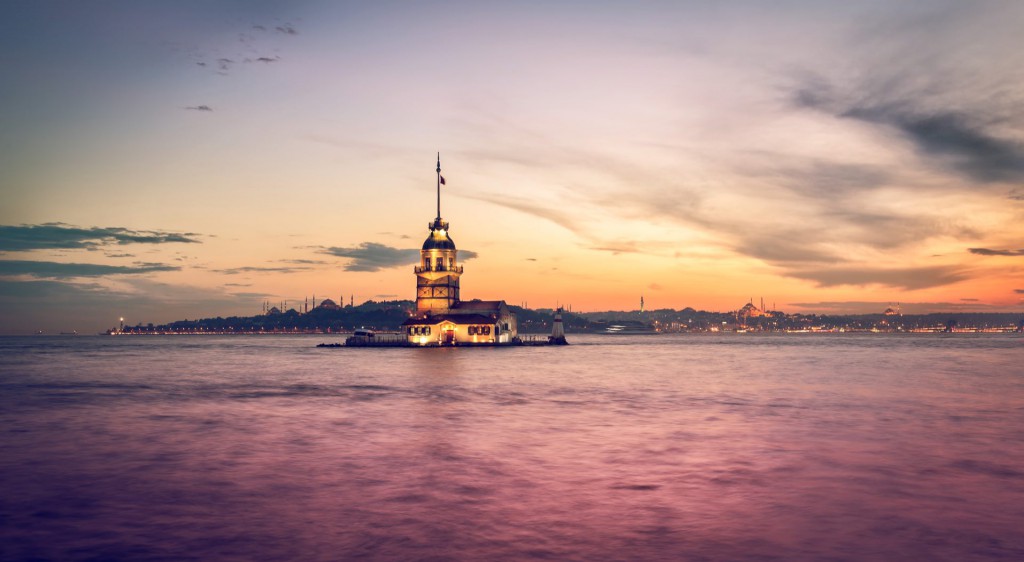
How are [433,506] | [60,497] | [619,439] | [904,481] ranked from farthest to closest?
[619,439] → [904,481] → [60,497] → [433,506]

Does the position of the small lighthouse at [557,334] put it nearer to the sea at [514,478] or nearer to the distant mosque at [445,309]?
the distant mosque at [445,309]

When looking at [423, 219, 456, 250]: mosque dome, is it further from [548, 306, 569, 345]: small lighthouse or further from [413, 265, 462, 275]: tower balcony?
[548, 306, 569, 345]: small lighthouse

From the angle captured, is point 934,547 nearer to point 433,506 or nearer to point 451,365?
point 433,506

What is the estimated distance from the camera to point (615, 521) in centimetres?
1588

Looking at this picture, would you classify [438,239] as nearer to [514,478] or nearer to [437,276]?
[437,276]

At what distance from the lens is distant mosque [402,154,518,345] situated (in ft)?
373

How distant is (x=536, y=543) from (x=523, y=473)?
7456 millimetres

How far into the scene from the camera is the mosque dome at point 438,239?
11931cm

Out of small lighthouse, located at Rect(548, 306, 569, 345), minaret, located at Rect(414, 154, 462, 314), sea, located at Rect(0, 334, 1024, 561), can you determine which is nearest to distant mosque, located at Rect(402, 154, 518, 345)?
minaret, located at Rect(414, 154, 462, 314)

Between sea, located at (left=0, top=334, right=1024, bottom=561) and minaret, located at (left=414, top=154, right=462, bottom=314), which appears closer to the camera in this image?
sea, located at (left=0, top=334, right=1024, bottom=561)

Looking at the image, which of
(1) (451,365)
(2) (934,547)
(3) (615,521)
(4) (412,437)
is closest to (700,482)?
(3) (615,521)

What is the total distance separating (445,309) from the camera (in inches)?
4651

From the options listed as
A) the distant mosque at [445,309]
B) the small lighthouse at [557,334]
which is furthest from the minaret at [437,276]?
the small lighthouse at [557,334]

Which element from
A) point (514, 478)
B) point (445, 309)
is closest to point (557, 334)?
point (445, 309)
